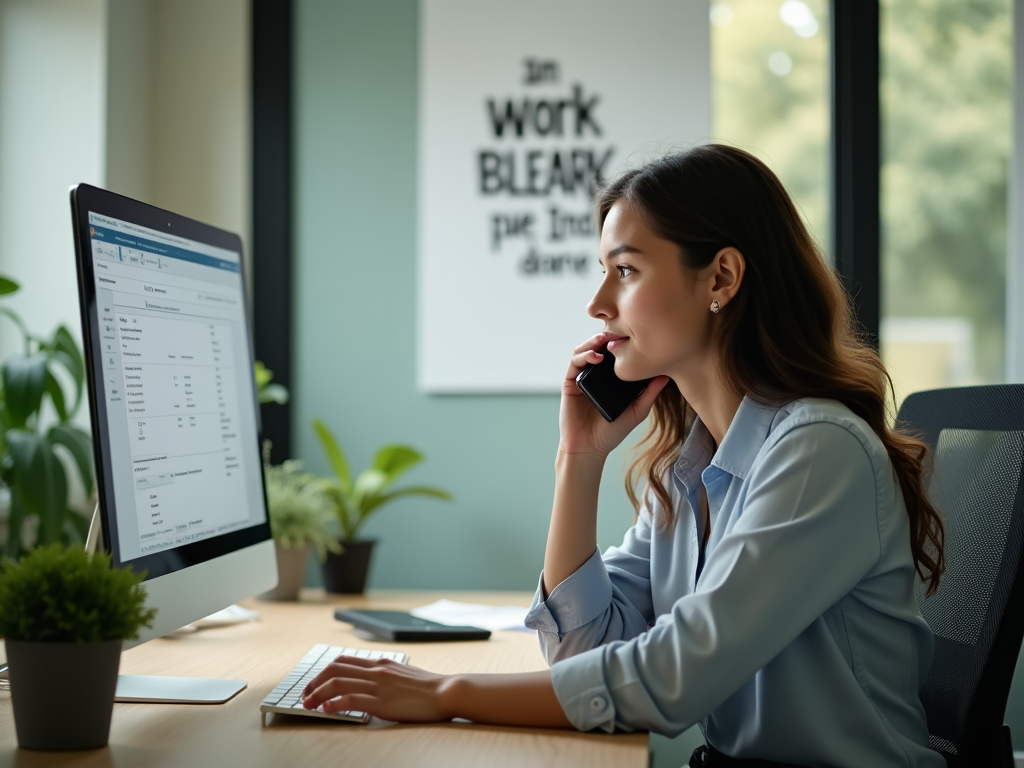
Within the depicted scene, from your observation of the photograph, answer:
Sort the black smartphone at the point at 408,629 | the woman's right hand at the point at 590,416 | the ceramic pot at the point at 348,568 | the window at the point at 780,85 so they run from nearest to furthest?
the woman's right hand at the point at 590,416
the black smartphone at the point at 408,629
the ceramic pot at the point at 348,568
the window at the point at 780,85

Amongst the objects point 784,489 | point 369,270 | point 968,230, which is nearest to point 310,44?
point 369,270

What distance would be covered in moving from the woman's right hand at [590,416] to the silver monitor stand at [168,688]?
1.76 feet

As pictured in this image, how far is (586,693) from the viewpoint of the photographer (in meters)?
1.00

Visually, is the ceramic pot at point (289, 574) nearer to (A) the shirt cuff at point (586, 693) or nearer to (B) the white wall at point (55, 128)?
(B) the white wall at point (55, 128)

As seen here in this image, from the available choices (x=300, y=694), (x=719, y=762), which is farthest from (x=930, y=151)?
(x=300, y=694)

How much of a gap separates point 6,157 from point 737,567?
83.6 inches

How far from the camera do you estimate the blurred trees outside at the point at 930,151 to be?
414 centimetres

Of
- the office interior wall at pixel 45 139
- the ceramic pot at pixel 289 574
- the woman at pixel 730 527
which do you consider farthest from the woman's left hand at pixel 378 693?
the office interior wall at pixel 45 139

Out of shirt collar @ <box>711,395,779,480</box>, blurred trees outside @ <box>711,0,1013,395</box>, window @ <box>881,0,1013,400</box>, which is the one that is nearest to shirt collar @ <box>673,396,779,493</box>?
shirt collar @ <box>711,395,779,480</box>

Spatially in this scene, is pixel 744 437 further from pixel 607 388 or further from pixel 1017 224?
pixel 1017 224

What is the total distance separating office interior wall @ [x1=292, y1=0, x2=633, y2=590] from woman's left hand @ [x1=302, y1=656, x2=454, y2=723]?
1464 mm

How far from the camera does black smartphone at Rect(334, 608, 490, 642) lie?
60.9 inches

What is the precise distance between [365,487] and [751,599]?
134 centimetres

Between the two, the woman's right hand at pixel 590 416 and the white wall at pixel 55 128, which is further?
the white wall at pixel 55 128
